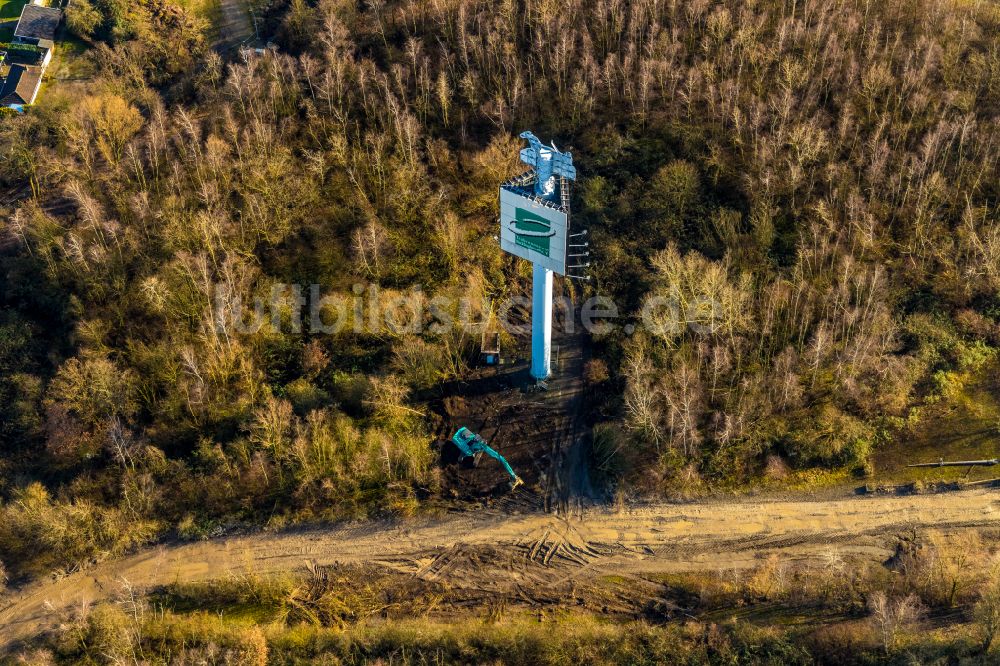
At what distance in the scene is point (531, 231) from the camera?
55406 mm

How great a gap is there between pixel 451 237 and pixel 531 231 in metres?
15.2

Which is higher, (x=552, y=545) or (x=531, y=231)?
(x=531, y=231)

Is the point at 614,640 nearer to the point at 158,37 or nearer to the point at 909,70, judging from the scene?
A: the point at 909,70

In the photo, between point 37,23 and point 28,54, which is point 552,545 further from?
point 37,23

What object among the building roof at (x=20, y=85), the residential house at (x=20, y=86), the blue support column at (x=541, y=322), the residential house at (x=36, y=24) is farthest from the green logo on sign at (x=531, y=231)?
the residential house at (x=36, y=24)

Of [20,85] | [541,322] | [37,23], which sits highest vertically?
[37,23]

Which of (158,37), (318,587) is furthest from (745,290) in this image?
(158,37)

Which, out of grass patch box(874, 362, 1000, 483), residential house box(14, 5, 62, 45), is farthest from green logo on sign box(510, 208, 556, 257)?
residential house box(14, 5, 62, 45)

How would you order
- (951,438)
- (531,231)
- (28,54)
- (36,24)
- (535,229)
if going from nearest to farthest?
(535,229), (531,231), (951,438), (28,54), (36,24)

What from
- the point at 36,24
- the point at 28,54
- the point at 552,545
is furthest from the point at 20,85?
the point at 552,545

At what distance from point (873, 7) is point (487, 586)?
65994 mm

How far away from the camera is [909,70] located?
73.4 meters

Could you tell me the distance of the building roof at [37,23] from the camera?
9012cm

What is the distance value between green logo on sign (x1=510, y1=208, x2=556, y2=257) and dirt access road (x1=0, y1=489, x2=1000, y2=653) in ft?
60.6
